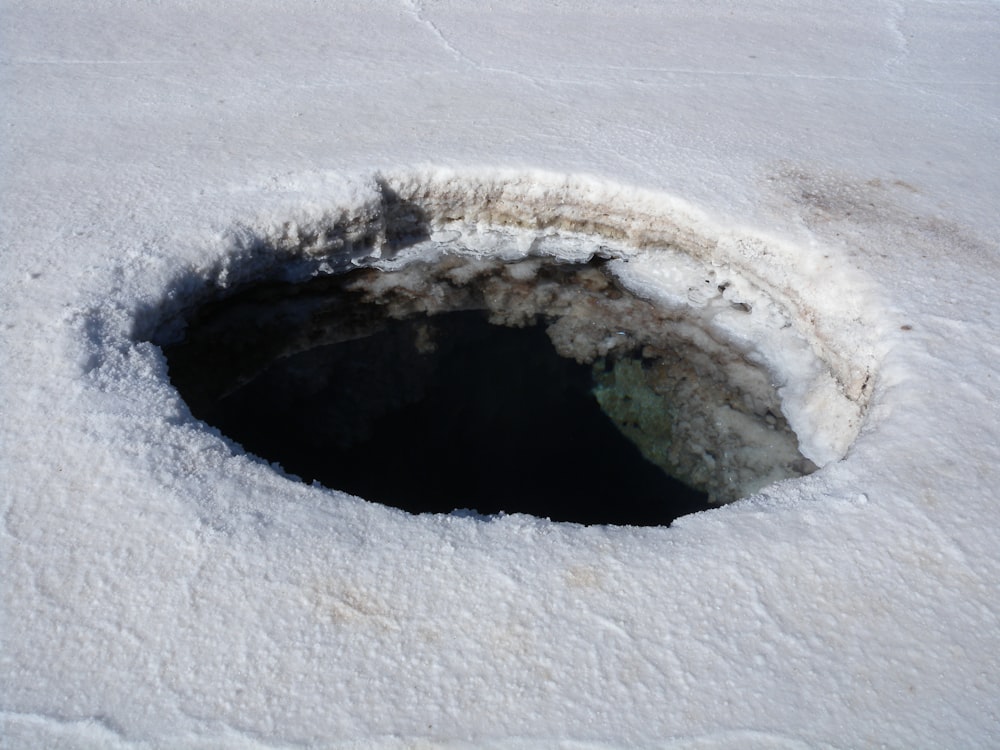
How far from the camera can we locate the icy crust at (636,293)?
3072 mm

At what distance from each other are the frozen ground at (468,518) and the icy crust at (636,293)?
36 mm

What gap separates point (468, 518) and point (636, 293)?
5.64 feet

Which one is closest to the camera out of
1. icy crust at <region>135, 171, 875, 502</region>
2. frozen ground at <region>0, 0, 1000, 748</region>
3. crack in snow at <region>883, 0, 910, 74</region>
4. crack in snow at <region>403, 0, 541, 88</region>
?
frozen ground at <region>0, 0, 1000, 748</region>

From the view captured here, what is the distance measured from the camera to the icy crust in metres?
3.07

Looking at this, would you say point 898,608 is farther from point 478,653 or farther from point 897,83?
point 897,83

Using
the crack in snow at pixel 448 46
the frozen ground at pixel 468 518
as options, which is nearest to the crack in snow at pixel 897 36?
the frozen ground at pixel 468 518

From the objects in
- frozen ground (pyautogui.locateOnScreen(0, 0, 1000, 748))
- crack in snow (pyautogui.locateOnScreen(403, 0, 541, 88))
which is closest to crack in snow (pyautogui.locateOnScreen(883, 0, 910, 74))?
frozen ground (pyautogui.locateOnScreen(0, 0, 1000, 748))

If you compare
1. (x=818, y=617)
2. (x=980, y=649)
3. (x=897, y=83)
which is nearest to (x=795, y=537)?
(x=818, y=617)

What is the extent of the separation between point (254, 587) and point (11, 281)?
4.75ft

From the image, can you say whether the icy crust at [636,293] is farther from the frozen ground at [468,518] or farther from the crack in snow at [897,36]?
the crack in snow at [897,36]

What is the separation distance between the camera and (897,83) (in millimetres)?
4395

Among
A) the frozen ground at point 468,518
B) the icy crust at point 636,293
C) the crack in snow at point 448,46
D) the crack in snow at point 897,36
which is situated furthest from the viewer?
the crack in snow at point 897,36

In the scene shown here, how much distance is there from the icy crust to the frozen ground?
0.04 metres

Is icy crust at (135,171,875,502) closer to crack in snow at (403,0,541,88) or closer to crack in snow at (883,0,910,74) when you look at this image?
crack in snow at (403,0,541,88)
